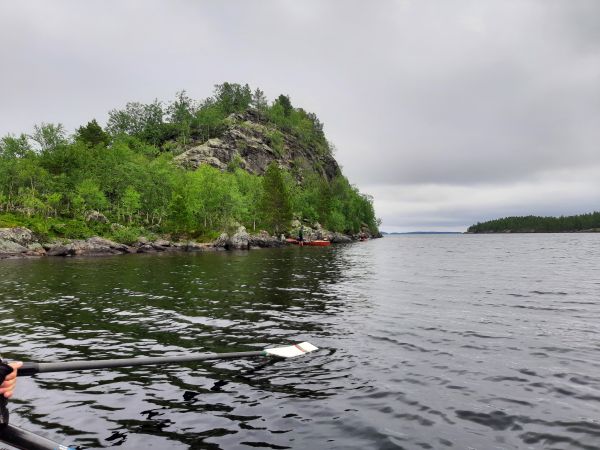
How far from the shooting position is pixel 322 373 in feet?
35.0

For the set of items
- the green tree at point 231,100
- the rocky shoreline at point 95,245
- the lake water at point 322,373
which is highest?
the green tree at point 231,100

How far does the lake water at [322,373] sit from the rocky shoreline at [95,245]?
149 feet

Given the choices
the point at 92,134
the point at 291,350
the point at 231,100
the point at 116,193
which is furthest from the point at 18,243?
the point at 231,100

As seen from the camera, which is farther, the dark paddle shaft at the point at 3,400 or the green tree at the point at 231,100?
the green tree at the point at 231,100

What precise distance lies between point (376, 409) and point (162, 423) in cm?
461

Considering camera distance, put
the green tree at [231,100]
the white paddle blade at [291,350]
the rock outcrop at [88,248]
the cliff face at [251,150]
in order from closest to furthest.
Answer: the white paddle blade at [291,350] → the rock outcrop at [88,248] → the cliff face at [251,150] → the green tree at [231,100]

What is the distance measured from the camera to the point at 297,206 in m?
140

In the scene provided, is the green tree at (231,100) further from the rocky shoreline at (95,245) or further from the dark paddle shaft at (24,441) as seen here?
the dark paddle shaft at (24,441)

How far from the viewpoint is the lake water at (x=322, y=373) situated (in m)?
7.45

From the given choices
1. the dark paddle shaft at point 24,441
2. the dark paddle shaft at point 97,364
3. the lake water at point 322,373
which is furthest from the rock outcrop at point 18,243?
the dark paddle shaft at point 24,441

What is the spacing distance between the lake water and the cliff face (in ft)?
419

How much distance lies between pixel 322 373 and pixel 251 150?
517 feet

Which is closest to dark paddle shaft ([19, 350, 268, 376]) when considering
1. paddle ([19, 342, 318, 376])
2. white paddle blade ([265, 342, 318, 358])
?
paddle ([19, 342, 318, 376])

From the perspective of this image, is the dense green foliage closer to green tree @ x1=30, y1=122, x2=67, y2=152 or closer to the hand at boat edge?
green tree @ x1=30, y1=122, x2=67, y2=152
